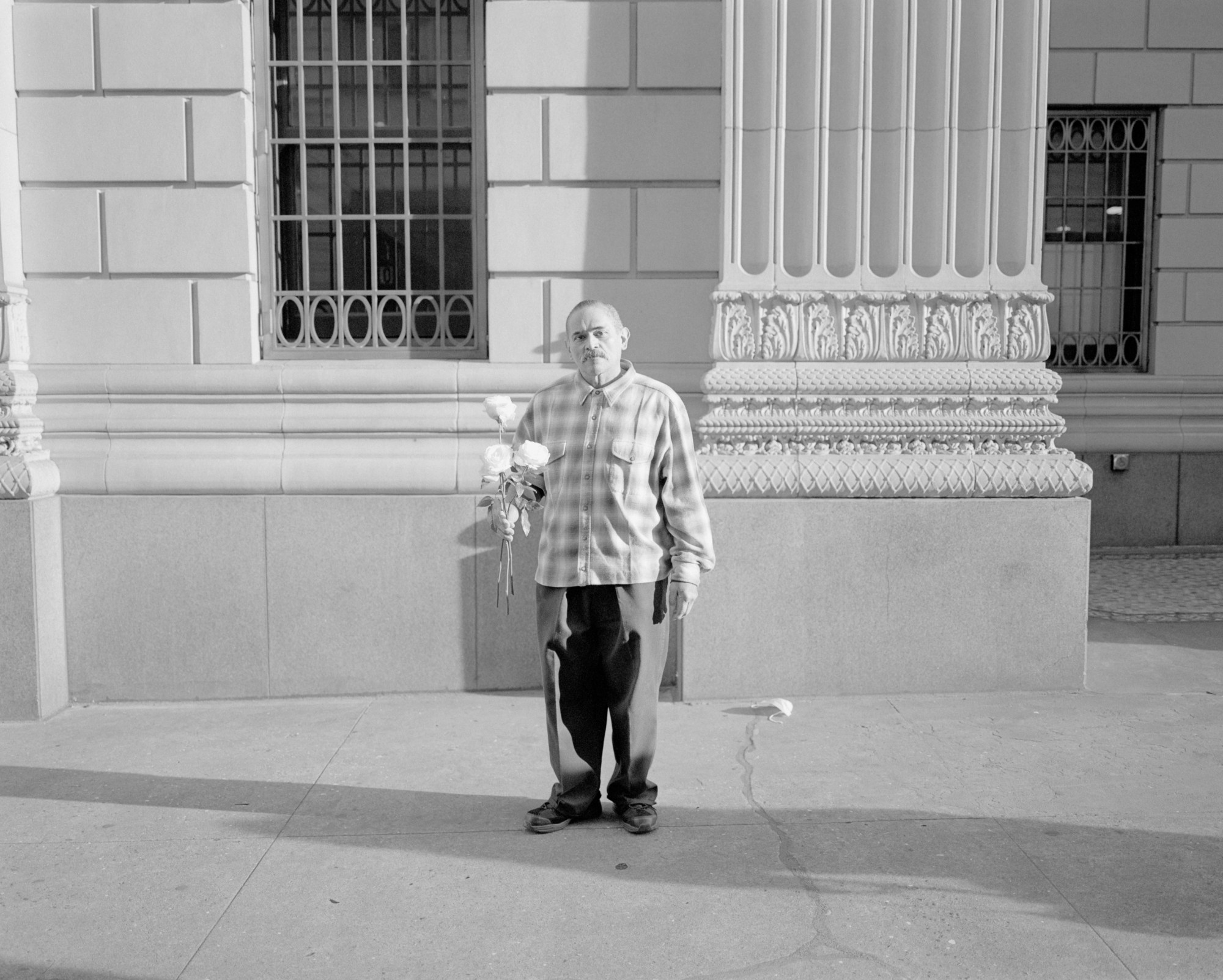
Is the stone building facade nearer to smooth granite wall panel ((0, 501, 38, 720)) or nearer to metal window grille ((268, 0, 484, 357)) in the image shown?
smooth granite wall panel ((0, 501, 38, 720))

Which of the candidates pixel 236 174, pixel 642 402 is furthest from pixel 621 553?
pixel 236 174

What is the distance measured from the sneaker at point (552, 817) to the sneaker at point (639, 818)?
0.13 metres

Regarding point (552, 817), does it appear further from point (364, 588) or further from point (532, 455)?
point (364, 588)

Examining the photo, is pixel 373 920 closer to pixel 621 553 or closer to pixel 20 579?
pixel 621 553

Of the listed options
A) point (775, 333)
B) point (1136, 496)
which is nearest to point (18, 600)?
point (775, 333)

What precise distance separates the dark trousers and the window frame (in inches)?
333

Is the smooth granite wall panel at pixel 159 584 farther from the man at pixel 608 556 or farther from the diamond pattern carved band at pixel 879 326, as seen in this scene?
the diamond pattern carved band at pixel 879 326

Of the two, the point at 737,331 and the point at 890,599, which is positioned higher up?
the point at 737,331

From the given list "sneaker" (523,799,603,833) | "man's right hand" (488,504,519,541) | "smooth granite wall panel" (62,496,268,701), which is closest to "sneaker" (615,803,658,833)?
"sneaker" (523,799,603,833)

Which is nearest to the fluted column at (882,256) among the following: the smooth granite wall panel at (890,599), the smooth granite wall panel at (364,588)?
the smooth granite wall panel at (890,599)

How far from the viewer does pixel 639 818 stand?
4.62m

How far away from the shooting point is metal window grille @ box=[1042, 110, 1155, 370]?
11961 millimetres

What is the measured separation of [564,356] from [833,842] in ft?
Answer: 11.1

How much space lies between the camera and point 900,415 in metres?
6.69
